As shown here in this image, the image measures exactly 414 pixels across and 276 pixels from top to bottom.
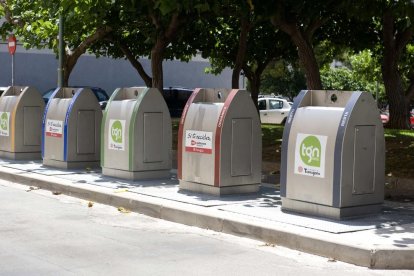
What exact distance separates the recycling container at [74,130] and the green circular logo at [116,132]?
1.23 meters

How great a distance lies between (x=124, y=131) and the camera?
10.5 meters

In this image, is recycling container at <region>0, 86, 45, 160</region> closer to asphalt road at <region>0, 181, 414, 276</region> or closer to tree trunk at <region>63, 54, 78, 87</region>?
asphalt road at <region>0, 181, 414, 276</region>

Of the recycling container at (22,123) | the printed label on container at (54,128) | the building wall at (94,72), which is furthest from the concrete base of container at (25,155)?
the building wall at (94,72)

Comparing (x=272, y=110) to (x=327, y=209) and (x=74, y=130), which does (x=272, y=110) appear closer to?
(x=74, y=130)

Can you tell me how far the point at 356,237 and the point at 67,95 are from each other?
738 centimetres

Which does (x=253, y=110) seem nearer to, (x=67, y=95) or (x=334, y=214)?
(x=334, y=214)

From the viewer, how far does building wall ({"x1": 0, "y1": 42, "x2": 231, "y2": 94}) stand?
33.8 m

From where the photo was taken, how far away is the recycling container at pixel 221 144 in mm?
9062

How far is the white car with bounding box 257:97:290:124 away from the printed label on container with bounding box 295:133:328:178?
70.5 feet

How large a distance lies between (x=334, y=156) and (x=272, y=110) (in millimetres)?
22289

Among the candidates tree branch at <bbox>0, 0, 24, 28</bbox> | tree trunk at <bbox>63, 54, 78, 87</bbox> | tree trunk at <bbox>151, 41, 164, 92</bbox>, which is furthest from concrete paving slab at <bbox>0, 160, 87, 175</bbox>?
tree branch at <bbox>0, 0, 24, 28</bbox>

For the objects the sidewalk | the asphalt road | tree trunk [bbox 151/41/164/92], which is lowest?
the asphalt road

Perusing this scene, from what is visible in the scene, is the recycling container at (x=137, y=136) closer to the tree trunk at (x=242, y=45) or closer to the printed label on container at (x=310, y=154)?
the printed label on container at (x=310, y=154)

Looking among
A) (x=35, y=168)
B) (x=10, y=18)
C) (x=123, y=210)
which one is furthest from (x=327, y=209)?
(x=10, y=18)
